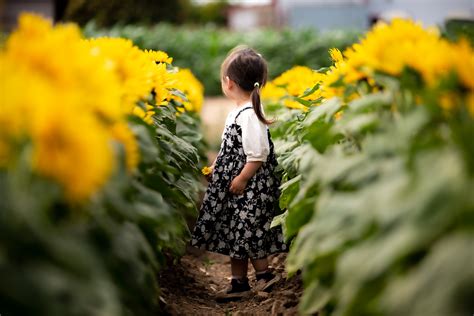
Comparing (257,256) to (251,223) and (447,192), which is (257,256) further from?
(447,192)

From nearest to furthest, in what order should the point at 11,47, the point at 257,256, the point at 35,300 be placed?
the point at 35,300 < the point at 11,47 < the point at 257,256

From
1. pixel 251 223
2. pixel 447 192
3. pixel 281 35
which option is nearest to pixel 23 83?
pixel 447 192

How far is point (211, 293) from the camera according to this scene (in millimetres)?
4574

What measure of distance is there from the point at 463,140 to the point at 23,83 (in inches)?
44.6

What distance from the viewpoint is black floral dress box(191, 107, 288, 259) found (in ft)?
14.7

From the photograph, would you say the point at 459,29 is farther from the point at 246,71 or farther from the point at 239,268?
the point at 239,268

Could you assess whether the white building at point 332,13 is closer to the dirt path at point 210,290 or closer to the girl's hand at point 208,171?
the dirt path at point 210,290

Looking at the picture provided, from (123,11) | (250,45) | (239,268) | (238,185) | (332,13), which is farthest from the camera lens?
(332,13)

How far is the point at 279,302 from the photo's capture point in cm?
382

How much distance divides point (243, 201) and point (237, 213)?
0.08 m

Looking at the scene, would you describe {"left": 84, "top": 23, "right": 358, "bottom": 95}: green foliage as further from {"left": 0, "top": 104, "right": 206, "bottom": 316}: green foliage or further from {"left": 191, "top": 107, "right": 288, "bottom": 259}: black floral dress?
{"left": 0, "top": 104, "right": 206, "bottom": 316}: green foliage

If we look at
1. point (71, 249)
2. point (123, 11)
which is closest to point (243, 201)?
point (71, 249)

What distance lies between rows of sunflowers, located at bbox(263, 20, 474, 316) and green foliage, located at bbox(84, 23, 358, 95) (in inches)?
705

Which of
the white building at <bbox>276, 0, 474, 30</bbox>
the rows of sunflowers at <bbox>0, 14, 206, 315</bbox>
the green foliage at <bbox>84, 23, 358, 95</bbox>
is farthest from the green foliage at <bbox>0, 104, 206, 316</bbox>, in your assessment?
the white building at <bbox>276, 0, 474, 30</bbox>
